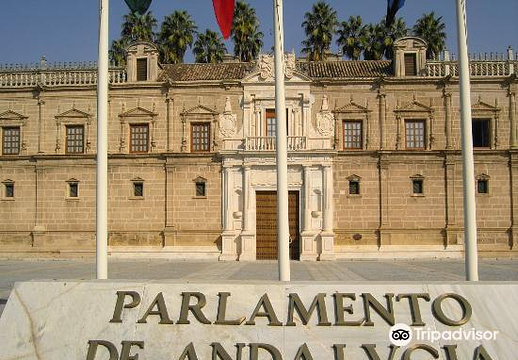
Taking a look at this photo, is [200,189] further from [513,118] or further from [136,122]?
[513,118]

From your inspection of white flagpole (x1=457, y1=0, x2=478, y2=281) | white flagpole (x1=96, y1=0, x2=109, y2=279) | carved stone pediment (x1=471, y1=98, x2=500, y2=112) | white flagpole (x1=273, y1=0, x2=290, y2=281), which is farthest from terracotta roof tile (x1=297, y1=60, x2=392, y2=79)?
white flagpole (x1=96, y1=0, x2=109, y2=279)

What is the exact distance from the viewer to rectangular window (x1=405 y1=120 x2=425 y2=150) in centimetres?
2666

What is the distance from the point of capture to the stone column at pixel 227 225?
24.5 meters

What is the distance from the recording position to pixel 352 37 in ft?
141

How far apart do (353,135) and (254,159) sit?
5.38 metres

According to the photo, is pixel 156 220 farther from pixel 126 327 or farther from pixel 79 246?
pixel 126 327

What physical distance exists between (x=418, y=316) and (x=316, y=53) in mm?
38014

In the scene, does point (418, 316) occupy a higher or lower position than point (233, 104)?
lower

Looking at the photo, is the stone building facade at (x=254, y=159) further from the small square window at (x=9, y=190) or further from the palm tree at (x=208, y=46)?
the palm tree at (x=208, y=46)

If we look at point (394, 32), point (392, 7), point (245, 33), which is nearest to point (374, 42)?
point (394, 32)

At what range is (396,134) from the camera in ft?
86.7

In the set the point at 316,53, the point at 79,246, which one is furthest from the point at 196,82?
the point at 316,53

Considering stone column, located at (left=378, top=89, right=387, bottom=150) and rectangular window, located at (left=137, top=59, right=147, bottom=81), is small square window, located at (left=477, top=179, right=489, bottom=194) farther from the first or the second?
rectangular window, located at (left=137, top=59, right=147, bottom=81)

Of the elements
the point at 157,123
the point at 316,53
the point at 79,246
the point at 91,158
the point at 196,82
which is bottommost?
the point at 79,246
